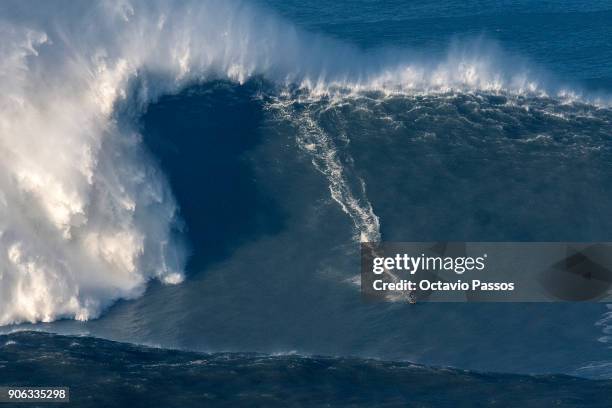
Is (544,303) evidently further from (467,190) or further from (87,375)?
(87,375)

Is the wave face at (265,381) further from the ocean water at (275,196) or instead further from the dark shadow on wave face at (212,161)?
the dark shadow on wave face at (212,161)

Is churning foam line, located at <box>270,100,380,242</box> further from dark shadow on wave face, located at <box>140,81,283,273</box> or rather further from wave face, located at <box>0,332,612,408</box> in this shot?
wave face, located at <box>0,332,612,408</box>

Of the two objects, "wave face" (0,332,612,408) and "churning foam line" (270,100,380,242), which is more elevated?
"churning foam line" (270,100,380,242)
